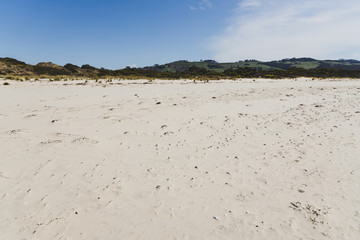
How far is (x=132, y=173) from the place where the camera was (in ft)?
14.8

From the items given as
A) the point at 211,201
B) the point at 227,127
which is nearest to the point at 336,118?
the point at 227,127

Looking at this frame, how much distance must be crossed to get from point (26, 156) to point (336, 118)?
11.3 meters

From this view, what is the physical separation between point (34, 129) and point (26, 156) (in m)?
2.18

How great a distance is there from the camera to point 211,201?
3656 millimetres

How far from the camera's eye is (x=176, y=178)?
14.3 ft

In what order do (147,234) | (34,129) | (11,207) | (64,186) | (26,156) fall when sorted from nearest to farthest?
(147,234) < (11,207) < (64,186) < (26,156) < (34,129)

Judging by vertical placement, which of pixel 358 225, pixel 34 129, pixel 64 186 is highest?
pixel 34 129

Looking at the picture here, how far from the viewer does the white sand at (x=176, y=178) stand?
3.04 m

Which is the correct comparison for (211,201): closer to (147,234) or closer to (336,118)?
(147,234)

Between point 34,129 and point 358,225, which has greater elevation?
point 34,129

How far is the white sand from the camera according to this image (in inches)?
120

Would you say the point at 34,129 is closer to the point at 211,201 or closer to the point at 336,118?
the point at 211,201

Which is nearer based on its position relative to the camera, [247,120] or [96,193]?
[96,193]

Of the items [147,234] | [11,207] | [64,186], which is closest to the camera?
[147,234]
